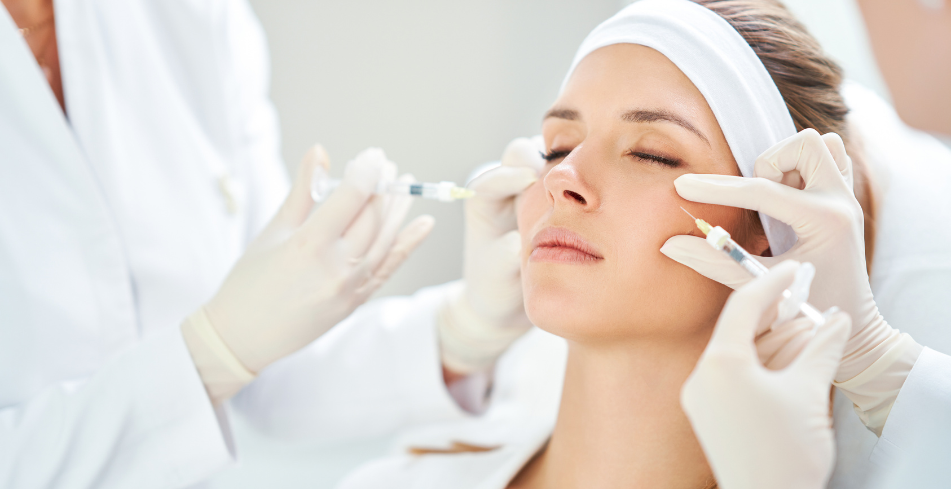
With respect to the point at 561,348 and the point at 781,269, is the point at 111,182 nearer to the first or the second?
the point at 561,348

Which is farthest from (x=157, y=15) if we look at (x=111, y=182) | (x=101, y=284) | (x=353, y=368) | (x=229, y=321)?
(x=353, y=368)

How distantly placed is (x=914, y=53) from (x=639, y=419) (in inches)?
27.0

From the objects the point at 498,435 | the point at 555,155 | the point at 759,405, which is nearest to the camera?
the point at 759,405

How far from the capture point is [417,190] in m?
1.33

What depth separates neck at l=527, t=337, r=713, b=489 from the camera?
3.60 ft

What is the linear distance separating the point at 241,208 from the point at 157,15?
0.50 metres

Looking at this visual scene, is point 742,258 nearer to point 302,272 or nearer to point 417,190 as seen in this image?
point 417,190

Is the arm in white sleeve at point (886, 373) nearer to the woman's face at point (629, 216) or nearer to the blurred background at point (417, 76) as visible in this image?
the woman's face at point (629, 216)

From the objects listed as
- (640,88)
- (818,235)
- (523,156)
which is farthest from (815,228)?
(523,156)

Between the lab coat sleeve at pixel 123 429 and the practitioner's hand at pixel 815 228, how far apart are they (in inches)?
36.1

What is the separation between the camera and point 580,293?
1.00 m

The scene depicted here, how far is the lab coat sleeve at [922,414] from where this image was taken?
3.01 feet

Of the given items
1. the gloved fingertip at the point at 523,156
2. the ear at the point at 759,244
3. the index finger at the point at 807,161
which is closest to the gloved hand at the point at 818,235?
the index finger at the point at 807,161

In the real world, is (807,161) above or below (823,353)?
above
